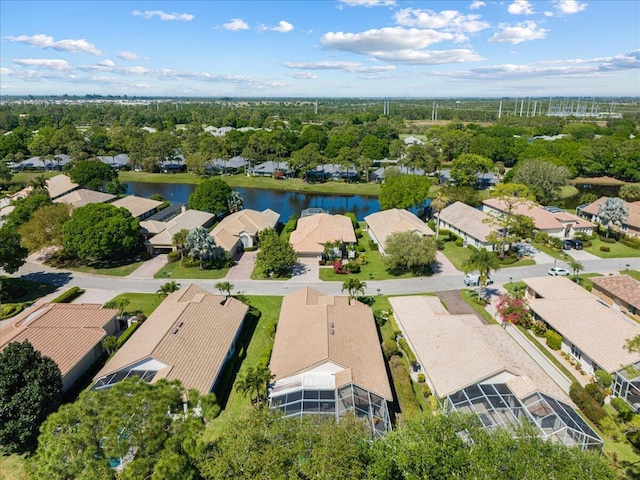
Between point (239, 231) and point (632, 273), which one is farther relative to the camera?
point (239, 231)

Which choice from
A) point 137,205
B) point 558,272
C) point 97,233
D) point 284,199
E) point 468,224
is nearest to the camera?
point 558,272

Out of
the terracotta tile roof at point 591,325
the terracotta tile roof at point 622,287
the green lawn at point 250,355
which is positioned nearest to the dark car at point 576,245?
the terracotta tile roof at point 622,287

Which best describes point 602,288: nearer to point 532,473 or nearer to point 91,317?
point 532,473

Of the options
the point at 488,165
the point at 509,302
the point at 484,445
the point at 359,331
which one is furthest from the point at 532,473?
the point at 488,165

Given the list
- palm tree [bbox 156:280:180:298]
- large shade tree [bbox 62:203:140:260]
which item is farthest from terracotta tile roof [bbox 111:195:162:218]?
palm tree [bbox 156:280:180:298]

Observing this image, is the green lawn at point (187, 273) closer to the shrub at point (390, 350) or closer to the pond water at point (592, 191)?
the shrub at point (390, 350)

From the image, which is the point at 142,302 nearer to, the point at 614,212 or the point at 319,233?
the point at 319,233

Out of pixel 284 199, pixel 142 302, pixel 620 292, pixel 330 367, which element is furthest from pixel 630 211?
pixel 142 302
